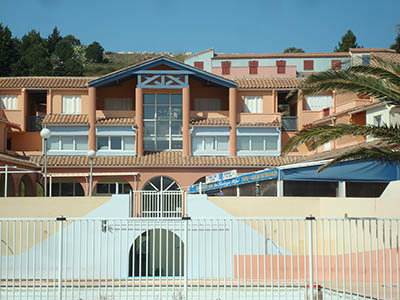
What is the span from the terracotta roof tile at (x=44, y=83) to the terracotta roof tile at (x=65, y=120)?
2.06 meters

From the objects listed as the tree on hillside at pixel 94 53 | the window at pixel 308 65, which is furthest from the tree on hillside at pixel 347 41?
the tree on hillside at pixel 94 53

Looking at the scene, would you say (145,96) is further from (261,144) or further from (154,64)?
(261,144)

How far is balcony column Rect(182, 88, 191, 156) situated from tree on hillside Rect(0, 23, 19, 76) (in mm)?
44090

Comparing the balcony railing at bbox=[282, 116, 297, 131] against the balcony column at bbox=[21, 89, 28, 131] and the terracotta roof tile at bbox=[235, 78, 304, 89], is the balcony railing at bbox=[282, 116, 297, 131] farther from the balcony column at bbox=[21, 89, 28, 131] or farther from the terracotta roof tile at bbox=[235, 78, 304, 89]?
the balcony column at bbox=[21, 89, 28, 131]

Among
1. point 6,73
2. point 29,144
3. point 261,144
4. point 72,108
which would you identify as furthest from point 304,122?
point 6,73

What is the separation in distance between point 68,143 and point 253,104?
13.0 meters

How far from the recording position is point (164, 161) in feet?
136

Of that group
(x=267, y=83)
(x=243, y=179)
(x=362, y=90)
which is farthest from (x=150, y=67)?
(x=362, y=90)

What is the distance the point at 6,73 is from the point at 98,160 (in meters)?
43.7

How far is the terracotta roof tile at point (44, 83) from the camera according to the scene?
43.7m

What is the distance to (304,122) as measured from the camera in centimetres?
4462

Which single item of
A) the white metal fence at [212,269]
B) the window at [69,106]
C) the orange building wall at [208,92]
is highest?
the orange building wall at [208,92]

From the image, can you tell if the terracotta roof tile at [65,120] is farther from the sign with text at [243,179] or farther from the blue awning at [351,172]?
the blue awning at [351,172]

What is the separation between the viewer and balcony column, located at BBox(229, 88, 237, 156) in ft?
140
